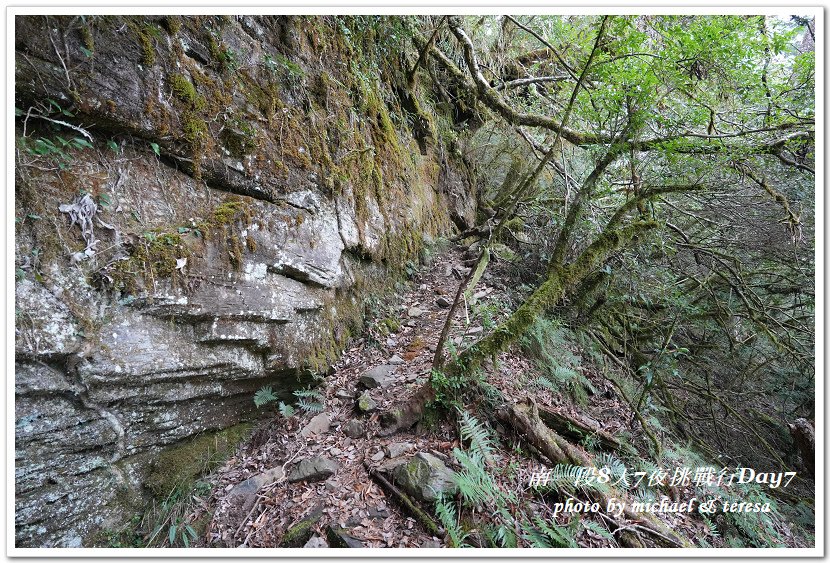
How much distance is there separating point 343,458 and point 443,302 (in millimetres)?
3337

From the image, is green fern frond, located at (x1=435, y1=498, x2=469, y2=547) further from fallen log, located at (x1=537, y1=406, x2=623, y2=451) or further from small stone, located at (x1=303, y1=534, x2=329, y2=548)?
fallen log, located at (x1=537, y1=406, x2=623, y2=451)

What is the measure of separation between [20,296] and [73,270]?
31 centimetres

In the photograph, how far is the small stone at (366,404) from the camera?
3.78 m

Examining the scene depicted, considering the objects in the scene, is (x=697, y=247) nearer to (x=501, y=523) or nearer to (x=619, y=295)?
(x=619, y=295)

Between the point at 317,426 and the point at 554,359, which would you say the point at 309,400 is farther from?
the point at 554,359

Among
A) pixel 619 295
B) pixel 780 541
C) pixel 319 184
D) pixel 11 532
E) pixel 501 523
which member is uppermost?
pixel 619 295

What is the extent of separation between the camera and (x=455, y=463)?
3020 millimetres

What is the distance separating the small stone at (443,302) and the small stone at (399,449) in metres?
3.01

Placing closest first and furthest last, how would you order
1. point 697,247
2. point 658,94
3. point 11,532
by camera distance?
point 11,532 < point 658,94 < point 697,247

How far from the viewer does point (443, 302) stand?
6.14m

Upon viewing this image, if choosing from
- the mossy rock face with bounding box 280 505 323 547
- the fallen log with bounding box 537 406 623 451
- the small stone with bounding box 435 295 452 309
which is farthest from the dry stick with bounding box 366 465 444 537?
the small stone with bounding box 435 295 452 309

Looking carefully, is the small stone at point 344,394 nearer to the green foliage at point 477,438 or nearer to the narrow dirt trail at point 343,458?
the narrow dirt trail at point 343,458

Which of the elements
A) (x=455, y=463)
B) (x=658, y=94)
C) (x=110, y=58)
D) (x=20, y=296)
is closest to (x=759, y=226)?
(x=658, y=94)

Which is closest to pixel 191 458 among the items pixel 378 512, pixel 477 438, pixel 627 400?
pixel 378 512
